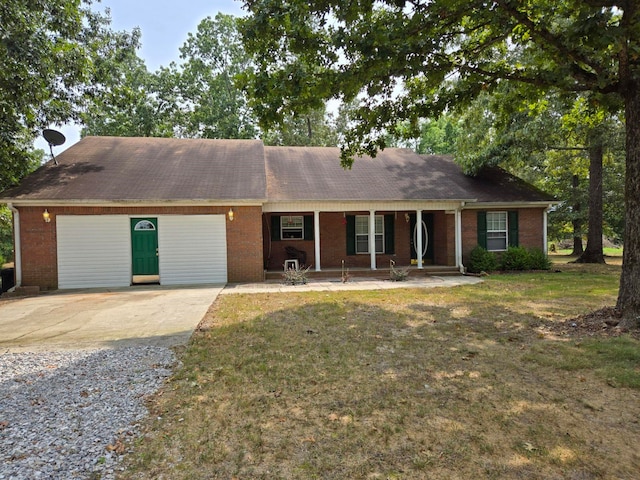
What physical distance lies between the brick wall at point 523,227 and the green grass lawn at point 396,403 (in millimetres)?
8014

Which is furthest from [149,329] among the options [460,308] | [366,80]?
[460,308]

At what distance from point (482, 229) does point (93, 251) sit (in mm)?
14321

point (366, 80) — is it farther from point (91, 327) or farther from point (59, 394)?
point (91, 327)

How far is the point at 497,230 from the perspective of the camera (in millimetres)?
15242

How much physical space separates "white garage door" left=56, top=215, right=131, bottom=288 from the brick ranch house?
32 mm

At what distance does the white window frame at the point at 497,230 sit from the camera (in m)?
15.2

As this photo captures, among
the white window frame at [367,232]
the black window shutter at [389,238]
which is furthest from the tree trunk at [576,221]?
the white window frame at [367,232]

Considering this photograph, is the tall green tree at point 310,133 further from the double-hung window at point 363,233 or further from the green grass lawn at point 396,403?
the green grass lawn at point 396,403

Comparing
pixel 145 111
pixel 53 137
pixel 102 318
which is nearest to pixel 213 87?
pixel 145 111

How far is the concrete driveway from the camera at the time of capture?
235 inches

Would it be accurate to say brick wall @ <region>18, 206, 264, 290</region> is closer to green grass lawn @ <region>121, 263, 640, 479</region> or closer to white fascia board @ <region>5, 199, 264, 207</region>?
white fascia board @ <region>5, 199, 264, 207</region>

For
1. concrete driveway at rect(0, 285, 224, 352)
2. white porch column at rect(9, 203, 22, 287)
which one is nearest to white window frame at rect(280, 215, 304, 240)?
concrete driveway at rect(0, 285, 224, 352)

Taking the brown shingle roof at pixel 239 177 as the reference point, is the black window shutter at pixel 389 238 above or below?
below

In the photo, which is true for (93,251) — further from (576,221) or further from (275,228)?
(576,221)
